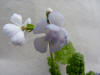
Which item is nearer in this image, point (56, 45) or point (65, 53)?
point (56, 45)

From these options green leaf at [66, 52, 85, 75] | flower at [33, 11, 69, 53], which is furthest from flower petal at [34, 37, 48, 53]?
green leaf at [66, 52, 85, 75]

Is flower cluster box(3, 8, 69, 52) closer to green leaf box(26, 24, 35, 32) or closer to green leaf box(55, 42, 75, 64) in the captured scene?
green leaf box(26, 24, 35, 32)

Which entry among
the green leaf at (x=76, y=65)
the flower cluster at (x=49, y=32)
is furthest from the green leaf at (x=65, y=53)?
the flower cluster at (x=49, y=32)

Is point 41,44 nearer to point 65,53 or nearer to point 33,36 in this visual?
point 65,53

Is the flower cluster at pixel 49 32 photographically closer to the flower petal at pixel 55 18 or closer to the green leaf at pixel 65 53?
the flower petal at pixel 55 18

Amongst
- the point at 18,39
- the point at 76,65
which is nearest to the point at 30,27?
the point at 18,39

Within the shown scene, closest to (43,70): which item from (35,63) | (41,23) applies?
(35,63)
